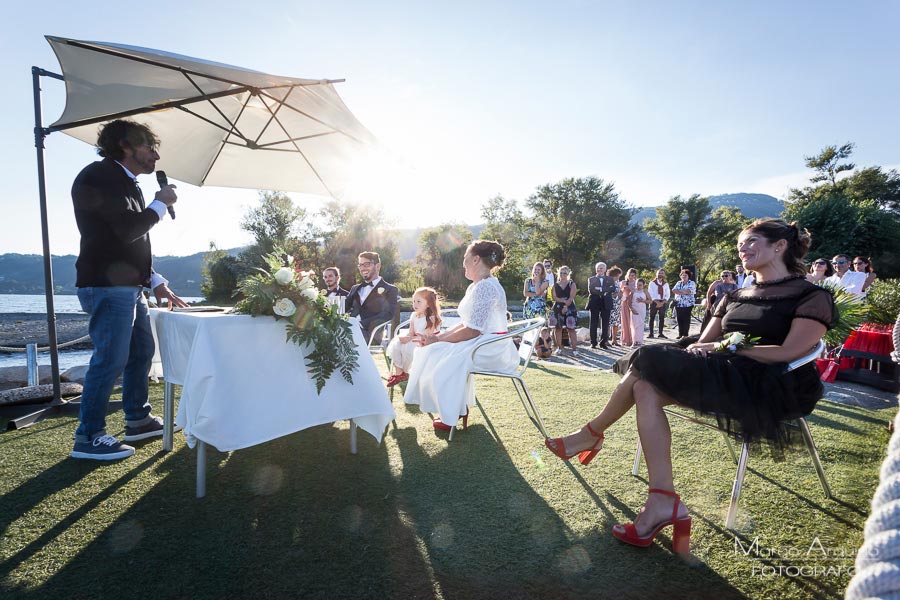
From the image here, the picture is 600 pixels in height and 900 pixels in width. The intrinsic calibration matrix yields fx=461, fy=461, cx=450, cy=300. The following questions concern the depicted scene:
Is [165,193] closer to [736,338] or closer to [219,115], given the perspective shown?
[219,115]

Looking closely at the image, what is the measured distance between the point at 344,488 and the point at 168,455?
1.43 m

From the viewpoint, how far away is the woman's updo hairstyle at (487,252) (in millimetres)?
3750

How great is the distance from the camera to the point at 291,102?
4.07 meters

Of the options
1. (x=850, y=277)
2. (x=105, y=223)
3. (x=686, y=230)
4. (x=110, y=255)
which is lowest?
(x=850, y=277)

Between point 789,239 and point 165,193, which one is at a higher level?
point 165,193

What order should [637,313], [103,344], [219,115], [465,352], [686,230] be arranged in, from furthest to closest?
[686,230]
[637,313]
[219,115]
[465,352]
[103,344]

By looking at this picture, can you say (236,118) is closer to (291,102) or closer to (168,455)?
(291,102)

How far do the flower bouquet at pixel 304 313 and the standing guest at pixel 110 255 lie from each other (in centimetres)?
90

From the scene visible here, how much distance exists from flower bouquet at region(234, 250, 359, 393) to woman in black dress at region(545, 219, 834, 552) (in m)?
1.64

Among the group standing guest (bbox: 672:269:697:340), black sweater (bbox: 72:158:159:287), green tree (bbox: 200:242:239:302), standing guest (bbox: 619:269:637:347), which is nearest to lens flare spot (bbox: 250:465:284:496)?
black sweater (bbox: 72:158:159:287)

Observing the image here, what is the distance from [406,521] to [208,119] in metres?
4.00

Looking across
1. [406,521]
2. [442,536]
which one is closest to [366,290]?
[406,521]

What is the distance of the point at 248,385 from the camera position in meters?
2.65

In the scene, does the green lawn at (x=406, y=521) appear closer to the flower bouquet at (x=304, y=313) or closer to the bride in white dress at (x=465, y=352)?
the bride in white dress at (x=465, y=352)
